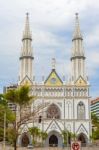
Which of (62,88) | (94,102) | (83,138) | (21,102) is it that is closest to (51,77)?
(62,88)

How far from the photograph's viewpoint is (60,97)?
217 ft

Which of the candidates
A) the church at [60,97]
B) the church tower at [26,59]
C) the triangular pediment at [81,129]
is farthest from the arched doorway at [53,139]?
the church tower at [26,59]

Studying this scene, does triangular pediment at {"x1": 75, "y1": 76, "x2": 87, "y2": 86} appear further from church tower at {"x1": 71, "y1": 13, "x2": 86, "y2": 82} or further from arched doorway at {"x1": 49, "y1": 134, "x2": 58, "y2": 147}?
arched doorway at {"x1": 49, "y1": 134, "x2": 58, "y2": 147}

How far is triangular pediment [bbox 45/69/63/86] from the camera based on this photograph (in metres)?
67.2

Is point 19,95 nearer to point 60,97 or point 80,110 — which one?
point 60,97

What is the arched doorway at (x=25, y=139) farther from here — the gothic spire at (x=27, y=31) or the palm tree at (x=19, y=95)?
the palm tree at (x=19, y=95)

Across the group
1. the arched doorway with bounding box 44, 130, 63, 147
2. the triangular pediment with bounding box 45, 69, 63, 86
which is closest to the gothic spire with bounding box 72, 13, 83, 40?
the triangular pediment with bounding box 45, 69, 63, 86

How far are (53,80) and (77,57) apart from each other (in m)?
6.67

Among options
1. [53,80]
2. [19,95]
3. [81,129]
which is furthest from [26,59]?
[19,95]

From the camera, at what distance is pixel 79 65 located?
68500 mm

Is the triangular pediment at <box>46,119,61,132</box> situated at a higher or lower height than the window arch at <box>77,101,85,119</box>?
lower

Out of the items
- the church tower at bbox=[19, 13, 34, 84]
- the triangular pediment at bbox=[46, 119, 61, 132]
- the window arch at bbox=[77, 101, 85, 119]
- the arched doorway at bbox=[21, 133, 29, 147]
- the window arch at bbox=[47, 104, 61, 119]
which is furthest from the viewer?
the church tower at bbox=[19, 13, 34, 84]

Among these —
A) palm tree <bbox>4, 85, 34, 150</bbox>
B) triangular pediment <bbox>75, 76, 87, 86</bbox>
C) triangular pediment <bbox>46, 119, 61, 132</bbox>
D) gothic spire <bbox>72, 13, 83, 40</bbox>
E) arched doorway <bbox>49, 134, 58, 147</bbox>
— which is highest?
gothic spire <bbox>72, 13, 83, 40</bbox>

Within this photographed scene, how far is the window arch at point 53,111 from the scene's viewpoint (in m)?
65.6
